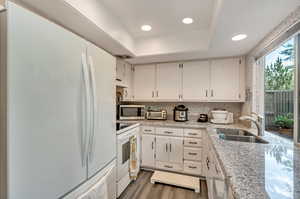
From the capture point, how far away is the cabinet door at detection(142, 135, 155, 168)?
2.55m

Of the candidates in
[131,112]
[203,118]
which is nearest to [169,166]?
[203,118]

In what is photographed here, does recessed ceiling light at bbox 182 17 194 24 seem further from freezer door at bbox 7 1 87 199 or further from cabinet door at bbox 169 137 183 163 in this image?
cabinet door at bbox 169 137 183 163

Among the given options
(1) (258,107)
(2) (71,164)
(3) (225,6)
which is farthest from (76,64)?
(1) (258,107)

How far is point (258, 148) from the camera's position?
120cm

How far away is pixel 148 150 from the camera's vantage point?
257 cm

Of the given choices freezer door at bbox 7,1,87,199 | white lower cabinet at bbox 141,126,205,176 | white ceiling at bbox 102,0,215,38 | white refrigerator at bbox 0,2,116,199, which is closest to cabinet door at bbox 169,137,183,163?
white lower cabinet at bbox 141,126,205,176

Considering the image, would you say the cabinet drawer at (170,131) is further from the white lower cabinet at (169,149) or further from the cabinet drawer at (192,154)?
the cabinet drawer at (192,154)

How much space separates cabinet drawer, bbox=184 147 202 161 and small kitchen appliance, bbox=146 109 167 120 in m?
0.81

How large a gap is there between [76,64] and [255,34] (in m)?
2.05

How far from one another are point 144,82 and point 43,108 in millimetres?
2419

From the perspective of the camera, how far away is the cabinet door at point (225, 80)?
2.59 meters

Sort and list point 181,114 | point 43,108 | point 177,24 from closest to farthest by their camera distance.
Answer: point 43,108, point 177,24, point 181,114

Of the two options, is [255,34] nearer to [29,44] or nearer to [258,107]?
[258,107]

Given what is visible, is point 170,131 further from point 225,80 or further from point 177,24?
point 177,24
